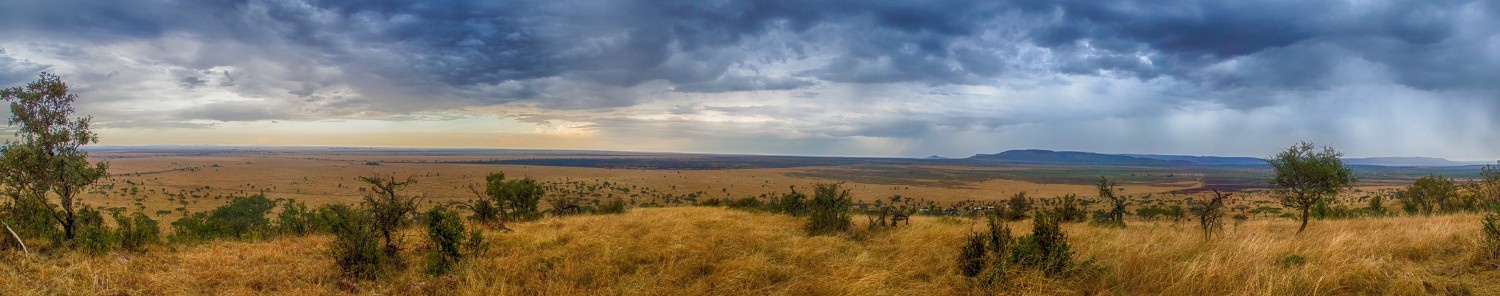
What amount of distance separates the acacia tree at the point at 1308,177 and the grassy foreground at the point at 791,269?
5.62 m

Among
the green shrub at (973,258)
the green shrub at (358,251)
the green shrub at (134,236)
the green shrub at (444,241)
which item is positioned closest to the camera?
the green shrub at (973,258)

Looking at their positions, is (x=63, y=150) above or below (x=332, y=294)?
above

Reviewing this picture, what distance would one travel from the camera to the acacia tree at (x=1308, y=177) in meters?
14.3

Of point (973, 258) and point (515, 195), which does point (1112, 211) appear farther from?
point (515, 195)

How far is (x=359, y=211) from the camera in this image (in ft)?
31.6

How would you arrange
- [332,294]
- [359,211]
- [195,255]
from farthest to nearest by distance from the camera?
[359,211] < [195,255] < [332,294]

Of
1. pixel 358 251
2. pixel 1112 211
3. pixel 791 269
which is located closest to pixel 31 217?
pixel 358 251

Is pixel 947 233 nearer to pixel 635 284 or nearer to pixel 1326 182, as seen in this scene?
pixel 635 284

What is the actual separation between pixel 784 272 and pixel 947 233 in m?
4.63

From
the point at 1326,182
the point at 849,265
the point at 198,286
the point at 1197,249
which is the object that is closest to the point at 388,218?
the point at 198,286

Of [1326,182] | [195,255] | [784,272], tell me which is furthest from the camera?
[1326,182]

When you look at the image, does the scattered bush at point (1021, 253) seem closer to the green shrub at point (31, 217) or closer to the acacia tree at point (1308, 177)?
the acacia tree at point (1308, 177)

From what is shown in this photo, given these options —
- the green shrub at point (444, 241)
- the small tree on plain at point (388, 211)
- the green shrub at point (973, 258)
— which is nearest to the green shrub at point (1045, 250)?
the green shrub at point (973, 258)

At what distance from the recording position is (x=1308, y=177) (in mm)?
14508
